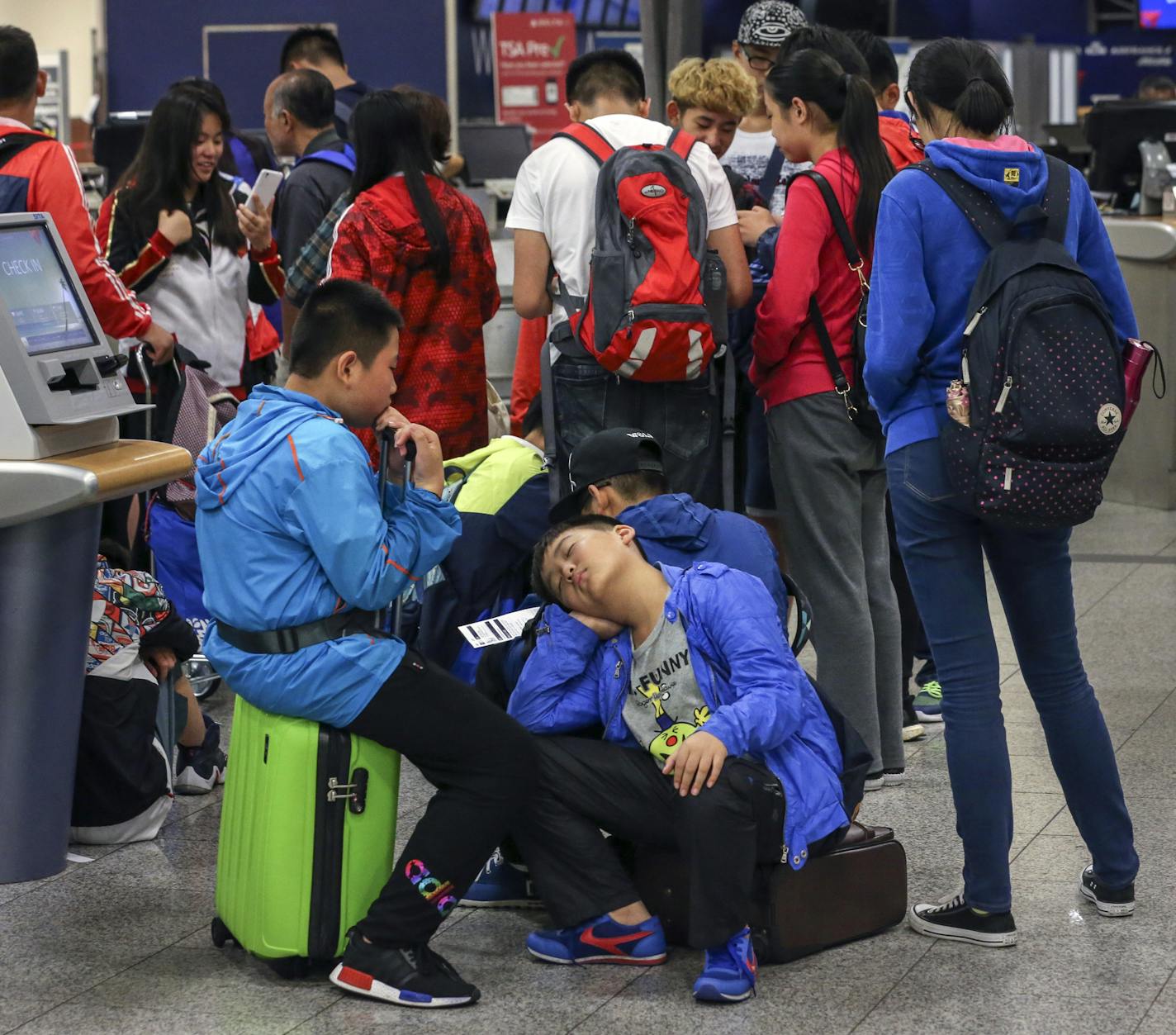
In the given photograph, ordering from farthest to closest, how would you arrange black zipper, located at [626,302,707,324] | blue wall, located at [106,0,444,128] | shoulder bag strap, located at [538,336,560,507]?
1. blue wall, located at [106,0,444,128]
2. shoulder bag strap, located at [538,336,560,507]
3. black zipper, located at [626,302,707,324]

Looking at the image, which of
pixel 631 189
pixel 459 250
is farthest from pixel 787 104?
pixel 459 250

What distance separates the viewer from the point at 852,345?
368cm

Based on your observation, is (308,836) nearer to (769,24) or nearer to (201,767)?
(201,767)

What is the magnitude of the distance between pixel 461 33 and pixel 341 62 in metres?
9.36

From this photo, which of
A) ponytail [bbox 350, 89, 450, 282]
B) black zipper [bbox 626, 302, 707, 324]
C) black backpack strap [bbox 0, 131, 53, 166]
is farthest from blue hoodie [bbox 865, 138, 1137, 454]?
black backpack strap [bbox 0, 131, 53, 166]

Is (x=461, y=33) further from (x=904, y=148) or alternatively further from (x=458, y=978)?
(x=458, y=978)

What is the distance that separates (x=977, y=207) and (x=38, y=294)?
1810 millimetres

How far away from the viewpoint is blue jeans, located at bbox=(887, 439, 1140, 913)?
294 centimetres

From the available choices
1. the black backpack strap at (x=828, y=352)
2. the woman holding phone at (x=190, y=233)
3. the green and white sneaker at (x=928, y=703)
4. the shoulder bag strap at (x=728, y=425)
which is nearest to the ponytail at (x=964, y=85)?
the black backpack strap at (x=828, y=352)

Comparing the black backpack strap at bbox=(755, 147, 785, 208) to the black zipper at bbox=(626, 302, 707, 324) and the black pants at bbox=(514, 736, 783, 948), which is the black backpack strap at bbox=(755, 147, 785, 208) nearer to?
the black zipper at bbox=(626, 302, 707, 324)

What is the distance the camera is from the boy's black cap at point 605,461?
335 cm

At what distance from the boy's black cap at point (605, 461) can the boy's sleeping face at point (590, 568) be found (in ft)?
1.01

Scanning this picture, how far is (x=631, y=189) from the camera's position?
3.71 metres

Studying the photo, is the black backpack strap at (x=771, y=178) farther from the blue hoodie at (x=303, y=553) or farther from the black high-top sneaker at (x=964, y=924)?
the black high-top sneaker at (x=964, y=924)
